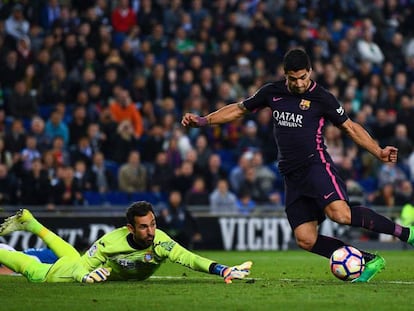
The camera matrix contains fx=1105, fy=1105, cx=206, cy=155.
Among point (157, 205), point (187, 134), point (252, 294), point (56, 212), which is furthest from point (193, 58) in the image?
point (252, 294)

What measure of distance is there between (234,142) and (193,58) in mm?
1931

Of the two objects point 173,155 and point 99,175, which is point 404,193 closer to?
point 173,155

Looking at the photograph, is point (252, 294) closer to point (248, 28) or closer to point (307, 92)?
point (307, 92)

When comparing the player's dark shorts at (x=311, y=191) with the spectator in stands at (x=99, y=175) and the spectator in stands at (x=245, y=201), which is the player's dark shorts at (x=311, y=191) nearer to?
the spectator in stands at (x=99, y=175)

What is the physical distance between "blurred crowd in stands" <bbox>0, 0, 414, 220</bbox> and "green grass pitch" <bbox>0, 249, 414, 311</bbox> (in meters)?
7.75

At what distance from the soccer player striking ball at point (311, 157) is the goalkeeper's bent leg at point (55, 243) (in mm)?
1761

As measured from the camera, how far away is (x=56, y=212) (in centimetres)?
1903

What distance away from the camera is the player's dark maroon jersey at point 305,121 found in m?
10.8

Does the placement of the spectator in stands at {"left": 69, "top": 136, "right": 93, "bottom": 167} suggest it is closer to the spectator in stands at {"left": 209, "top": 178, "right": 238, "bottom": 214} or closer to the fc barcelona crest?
the spectator in stands at {"left": 209, "top": 178, "right": 238, "bottom": 214}

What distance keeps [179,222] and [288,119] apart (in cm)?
911

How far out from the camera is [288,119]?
10.9 metres

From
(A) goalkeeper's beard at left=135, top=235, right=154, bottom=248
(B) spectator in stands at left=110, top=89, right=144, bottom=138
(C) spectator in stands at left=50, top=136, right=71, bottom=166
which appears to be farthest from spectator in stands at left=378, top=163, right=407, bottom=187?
(A) goalkeeper's beard at left=135, top=235, right=154, bottom=248

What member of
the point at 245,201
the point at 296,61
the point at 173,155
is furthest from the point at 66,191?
the point at 296,61

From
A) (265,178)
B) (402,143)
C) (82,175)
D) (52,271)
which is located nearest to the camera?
(52,271)
